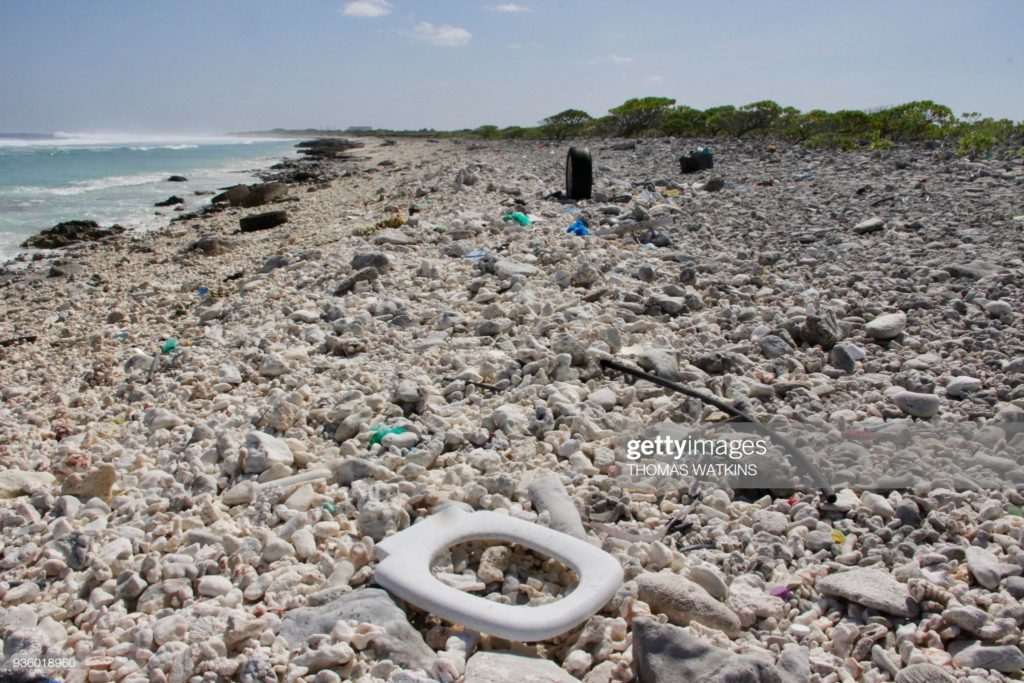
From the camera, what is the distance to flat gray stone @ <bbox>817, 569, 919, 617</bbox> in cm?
183

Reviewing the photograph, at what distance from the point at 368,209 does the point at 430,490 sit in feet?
28.0

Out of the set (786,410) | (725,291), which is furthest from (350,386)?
(725,291)

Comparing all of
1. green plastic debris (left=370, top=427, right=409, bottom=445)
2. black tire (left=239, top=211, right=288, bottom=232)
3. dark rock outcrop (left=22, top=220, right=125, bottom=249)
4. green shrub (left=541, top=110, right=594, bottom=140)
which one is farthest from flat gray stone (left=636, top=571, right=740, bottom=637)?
green shrub (left=541, top=110, right=594, bottom=140)

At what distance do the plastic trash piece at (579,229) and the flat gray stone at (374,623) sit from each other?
4990mm

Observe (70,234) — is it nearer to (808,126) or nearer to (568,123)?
(808,126)

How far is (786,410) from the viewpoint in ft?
10.1

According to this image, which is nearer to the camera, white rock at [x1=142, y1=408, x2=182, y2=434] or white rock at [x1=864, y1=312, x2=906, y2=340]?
white rock at [x1=142, y1=408, x2=182, y2=434]

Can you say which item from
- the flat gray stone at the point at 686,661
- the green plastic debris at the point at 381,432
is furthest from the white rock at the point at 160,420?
the flat gray stone at the point at 686,661

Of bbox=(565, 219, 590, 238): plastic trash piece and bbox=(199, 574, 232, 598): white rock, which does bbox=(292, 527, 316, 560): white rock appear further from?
bbox=(565, 219, 590, 238): plastic trash piece

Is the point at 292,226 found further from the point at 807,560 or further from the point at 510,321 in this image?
the point at 807,560

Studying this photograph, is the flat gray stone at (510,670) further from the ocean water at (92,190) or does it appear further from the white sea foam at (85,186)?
the white sea foam at (85,186)

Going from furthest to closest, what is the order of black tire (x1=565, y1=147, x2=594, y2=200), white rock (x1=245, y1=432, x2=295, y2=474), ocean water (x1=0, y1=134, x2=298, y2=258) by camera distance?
1. ocean water (x1=0, y1=134, x2=298, y2=258)
2. black tire (x1=565, y1=147, x2=594, y2=200)
3. white rock (x1=245, y1=432, x2=295, y2=474)

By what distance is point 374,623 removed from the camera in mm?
1814

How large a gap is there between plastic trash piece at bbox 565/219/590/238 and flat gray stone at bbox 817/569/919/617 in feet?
15.8
